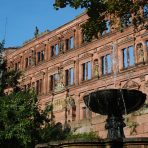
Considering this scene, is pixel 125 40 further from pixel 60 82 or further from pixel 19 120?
pixel 19 120

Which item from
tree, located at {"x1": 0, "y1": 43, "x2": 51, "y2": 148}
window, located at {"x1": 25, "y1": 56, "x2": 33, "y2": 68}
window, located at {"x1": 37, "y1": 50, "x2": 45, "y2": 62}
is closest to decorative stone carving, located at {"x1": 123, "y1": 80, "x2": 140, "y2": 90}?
tree, located at {"x1": 0, "y1": 43, "x2": 51, "y2": 148}

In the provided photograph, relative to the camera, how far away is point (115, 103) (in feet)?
39.3

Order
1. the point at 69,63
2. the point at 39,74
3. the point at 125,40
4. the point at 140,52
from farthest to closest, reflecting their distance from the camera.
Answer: the point at 39,74, the point at 69,63, the point at 125,40, the point at 140,52

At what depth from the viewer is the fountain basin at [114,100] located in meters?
11.9

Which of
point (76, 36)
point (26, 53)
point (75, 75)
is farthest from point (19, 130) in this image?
point (26, 53)

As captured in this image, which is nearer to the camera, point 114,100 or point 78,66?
point 114,100

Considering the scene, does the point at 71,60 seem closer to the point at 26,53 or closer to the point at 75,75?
the point at 75,75

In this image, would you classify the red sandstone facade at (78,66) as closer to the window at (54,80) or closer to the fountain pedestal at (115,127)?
the window at (54,80)

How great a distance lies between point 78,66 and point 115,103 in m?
21.7

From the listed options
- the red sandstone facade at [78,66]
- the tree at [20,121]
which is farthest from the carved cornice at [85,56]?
the tree at [20,121]

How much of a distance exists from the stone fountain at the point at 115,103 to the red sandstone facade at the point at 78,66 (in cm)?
1011

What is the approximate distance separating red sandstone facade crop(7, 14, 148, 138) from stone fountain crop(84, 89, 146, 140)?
10109mm

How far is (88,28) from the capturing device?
14.2 m

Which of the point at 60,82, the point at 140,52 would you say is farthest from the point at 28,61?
the point at 140,52
